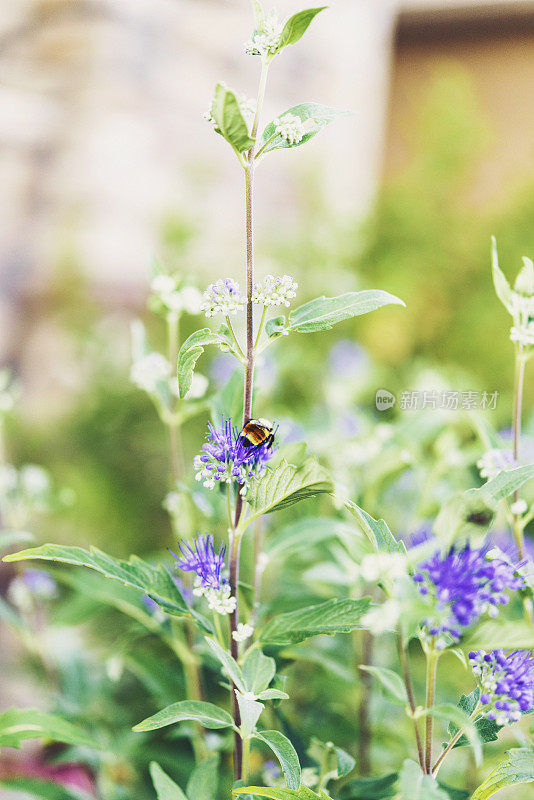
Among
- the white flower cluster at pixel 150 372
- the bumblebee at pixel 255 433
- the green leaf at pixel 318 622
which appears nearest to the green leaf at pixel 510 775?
the green leaf at pixel 318 622

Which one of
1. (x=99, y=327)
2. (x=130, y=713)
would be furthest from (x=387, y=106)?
(x=130, y=713)

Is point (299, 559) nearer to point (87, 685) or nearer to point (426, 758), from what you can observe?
point (87, 685)

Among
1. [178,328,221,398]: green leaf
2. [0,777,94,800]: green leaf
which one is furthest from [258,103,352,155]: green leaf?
[0,777,94,800]: green leaf

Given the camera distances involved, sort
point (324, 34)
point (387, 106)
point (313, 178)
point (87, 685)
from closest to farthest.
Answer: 1. point (87, 685)
2. point (313, 178)
3. point (324, 34)
4. point (387, 106)

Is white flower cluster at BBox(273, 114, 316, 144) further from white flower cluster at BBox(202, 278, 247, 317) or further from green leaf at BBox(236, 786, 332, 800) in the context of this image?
green leaf at BBox(236, 786, 332, 800)

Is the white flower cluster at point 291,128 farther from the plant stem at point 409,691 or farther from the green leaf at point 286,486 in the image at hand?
the plant stem at point 409,691

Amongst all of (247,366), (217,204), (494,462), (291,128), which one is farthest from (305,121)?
(217,204)

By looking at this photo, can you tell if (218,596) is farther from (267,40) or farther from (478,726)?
(267,40)
